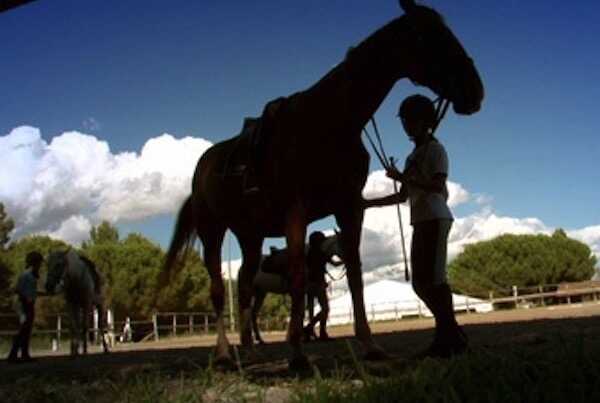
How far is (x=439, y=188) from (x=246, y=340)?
4.05 metres

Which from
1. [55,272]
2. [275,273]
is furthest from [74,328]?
[275,273]

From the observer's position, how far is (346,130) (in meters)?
4.90

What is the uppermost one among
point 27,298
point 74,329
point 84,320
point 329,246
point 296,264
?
point 329,246

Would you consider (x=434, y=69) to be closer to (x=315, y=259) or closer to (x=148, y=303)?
(x=315, y=259)

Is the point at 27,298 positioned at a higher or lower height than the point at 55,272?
lower

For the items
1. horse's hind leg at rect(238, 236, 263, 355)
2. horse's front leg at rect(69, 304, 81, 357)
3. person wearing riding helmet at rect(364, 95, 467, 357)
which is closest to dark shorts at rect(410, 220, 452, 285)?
person wearing riding helmet at rect(364, 95, 467, 357)

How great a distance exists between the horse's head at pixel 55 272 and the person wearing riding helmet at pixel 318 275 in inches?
188

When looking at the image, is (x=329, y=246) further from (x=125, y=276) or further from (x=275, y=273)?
(x=125, y=276)

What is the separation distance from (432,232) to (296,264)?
0.98 meters

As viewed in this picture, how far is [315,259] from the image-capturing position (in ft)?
41.3

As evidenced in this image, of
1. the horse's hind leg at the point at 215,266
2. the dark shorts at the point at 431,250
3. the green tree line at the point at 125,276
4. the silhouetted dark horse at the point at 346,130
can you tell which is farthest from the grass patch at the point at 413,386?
the green tree line at the point at 125,276

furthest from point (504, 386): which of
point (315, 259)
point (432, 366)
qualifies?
point (315, 259)

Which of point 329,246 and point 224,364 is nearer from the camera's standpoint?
point 224,364

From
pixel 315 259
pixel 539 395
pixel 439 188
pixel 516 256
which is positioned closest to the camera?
pixel 539 395
